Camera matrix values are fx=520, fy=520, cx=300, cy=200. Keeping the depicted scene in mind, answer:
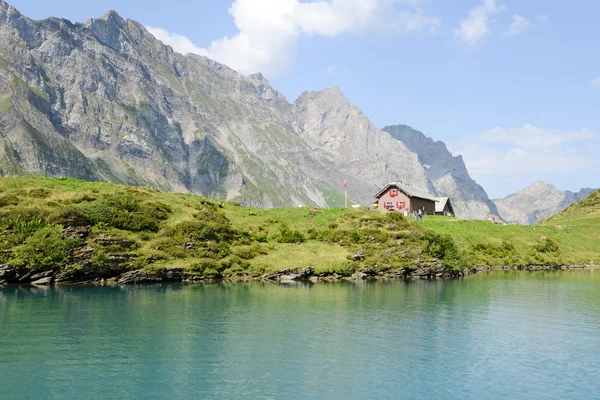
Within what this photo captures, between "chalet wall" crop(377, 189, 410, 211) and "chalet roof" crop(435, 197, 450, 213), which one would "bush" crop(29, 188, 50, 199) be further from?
"chalet roof" crop(435, 197, 450, 213)

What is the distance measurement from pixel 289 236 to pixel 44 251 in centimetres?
3807

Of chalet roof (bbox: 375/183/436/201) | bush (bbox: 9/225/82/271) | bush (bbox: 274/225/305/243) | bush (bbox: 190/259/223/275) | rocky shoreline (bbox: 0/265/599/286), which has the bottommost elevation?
rocky shoreline (bbox: 0/265/599/286)

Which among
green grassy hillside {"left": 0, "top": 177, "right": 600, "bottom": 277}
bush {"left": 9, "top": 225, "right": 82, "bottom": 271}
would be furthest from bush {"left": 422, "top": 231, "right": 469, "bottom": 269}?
bush {"left": 9, "top": 225, "right": 82, "bottom": 271}

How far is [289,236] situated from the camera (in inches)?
3497

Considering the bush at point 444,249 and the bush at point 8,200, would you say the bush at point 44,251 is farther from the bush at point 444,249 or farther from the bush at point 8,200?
the bush at point 444,249

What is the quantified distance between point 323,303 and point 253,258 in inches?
1084

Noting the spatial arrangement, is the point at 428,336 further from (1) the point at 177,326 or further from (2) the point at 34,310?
(2) the point at 34,310

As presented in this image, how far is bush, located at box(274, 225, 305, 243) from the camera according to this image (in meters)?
88.3

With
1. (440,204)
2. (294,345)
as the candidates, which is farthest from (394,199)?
(294,345)

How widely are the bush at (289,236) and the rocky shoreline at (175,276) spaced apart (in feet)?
35.7

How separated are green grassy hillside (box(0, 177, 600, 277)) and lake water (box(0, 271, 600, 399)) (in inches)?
378

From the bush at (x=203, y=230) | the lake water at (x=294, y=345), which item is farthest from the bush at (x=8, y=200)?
the bush at (x=203, y=230)

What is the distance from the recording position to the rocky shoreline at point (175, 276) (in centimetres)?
6650

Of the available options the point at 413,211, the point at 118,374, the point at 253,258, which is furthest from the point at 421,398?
the point at 413,211
